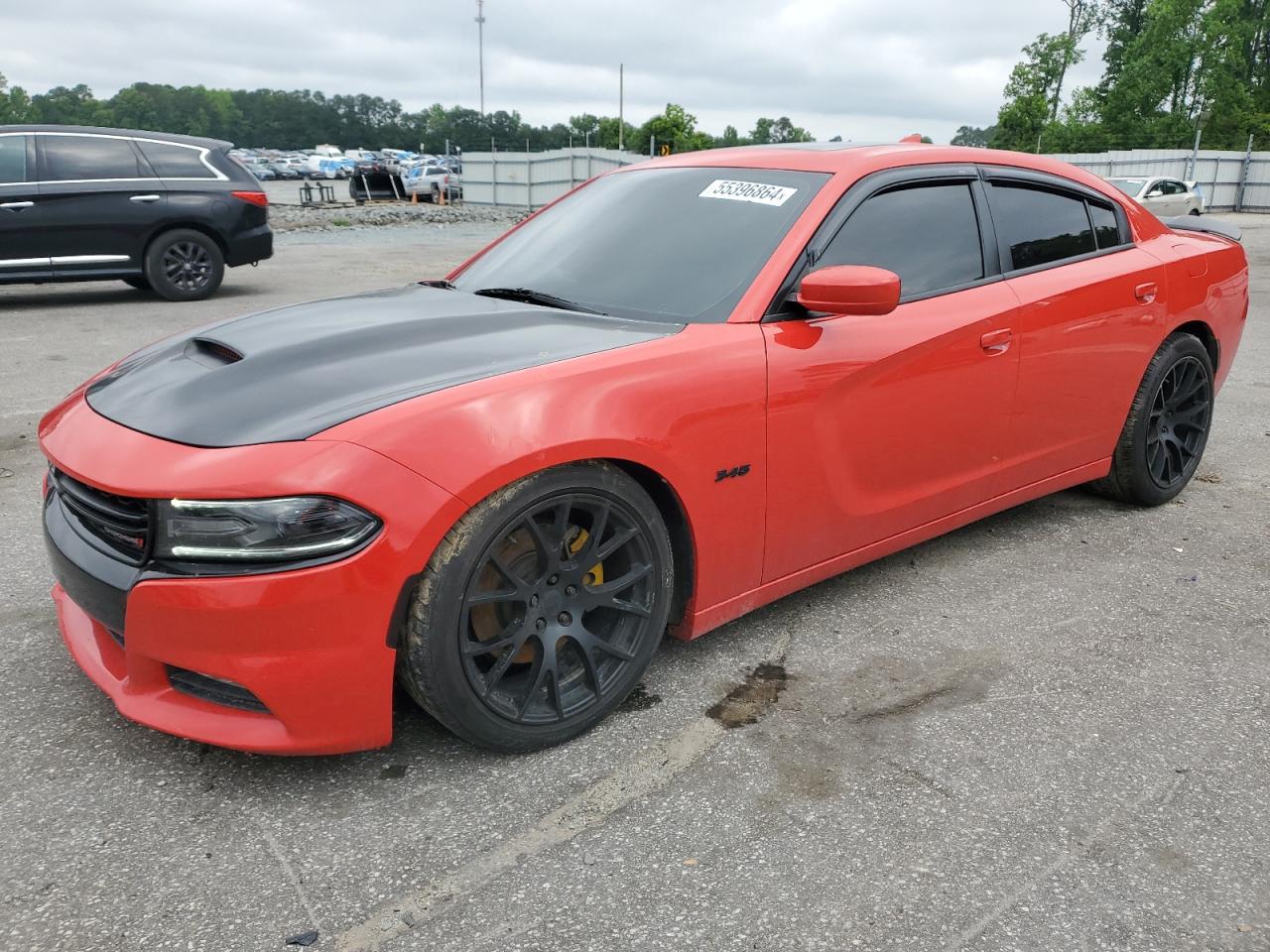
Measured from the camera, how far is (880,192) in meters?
3.33

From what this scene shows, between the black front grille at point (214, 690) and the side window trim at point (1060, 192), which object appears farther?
the side window trim at point (1060, 192)

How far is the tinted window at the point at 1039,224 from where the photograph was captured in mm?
3727

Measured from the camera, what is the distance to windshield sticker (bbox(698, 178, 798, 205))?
3.22 m

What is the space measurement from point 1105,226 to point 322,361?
3.20 meters

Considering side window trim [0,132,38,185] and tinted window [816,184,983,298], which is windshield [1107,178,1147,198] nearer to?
side window trim [0,132,38,185]

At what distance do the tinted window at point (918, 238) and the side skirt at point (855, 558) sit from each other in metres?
0.81

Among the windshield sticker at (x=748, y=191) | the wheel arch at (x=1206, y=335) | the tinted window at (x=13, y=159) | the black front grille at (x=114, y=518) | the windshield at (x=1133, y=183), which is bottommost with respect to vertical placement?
the black front grille at (x=114, y=518)

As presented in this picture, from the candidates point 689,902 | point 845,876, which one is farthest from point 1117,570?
point 689,902

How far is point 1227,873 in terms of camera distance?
2.17 meters

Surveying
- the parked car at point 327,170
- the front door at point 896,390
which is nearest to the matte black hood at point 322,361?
the front door at point 896,390

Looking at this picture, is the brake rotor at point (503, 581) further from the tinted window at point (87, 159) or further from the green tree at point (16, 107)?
the green tree at point (16, 107)

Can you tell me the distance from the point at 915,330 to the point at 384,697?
194 centimetres

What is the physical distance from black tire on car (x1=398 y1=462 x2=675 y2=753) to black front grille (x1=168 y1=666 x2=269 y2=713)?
328 millimetres

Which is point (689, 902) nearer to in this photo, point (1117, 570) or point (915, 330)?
point (915, 330)
